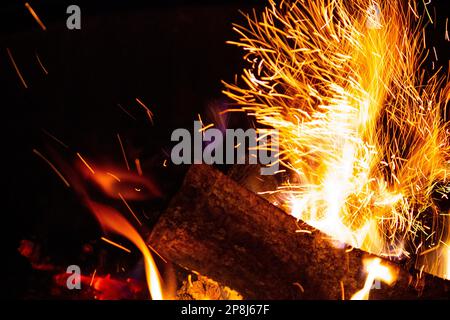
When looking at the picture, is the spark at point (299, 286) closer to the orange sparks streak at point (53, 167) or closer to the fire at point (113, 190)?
the fire at point (113, 190)

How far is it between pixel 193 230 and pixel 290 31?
8.32ft

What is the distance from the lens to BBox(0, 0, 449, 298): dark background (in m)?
3.65

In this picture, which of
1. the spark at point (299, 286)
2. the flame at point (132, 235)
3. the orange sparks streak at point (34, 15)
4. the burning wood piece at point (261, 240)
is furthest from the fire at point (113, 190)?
the orange sparks streak at point (34, 15)

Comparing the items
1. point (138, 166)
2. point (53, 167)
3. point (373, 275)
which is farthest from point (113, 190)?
point (373, 275)

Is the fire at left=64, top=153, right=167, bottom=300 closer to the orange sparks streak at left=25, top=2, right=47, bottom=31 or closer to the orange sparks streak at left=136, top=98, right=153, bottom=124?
the orange sparks streak at left=136, top=98, right=153, bottom=124

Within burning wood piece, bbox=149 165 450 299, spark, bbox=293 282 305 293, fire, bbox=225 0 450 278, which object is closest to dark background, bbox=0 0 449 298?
fire, bbox=225 0 450 278

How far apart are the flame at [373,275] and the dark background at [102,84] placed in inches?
69.4

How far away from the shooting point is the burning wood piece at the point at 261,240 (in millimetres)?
2426

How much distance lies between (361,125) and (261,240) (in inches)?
70.7

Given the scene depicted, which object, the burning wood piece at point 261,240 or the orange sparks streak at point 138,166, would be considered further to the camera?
the orange sparks streak at point 138,166

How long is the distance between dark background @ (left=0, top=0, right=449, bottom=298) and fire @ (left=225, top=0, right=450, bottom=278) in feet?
1.29

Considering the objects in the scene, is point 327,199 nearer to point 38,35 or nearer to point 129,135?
point 129,135

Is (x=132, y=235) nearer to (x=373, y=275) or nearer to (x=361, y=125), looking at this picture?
(x=373, y=275)
